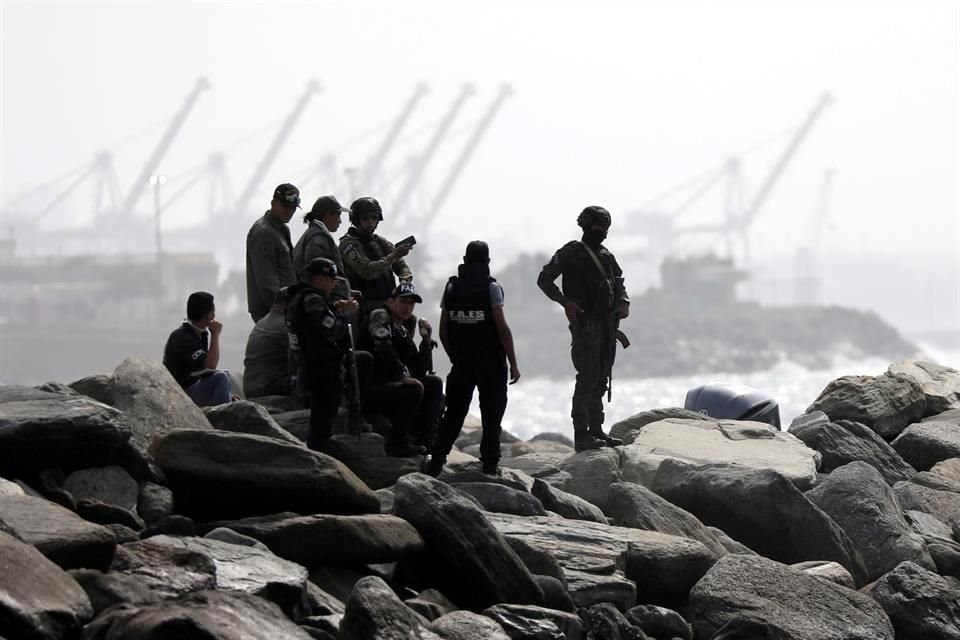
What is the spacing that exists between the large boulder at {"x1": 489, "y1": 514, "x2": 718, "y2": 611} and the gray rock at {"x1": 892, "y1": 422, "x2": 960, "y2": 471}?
16.3 ft

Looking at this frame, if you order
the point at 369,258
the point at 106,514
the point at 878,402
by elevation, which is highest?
the point at 369,258

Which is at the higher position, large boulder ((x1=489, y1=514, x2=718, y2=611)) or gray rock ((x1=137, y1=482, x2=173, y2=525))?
gray rock ((x1=137, y1=482, x2=173, y2=525))

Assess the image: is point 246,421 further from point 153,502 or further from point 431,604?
point 431,604

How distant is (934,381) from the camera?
16141 mm

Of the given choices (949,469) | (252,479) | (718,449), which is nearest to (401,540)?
(252,479)

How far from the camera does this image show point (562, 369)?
192 meters

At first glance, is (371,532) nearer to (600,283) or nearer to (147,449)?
(147,449)

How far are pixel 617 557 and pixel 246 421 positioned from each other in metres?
2.41

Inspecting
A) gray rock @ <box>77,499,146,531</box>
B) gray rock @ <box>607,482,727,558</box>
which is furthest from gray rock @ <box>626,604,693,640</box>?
gray rock @ <box>77,499,146,531</box>

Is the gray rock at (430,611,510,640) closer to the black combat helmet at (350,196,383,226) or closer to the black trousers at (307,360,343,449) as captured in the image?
the black trousers at (307,360,343,449)

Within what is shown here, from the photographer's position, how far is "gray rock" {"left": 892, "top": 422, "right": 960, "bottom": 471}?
1377cm

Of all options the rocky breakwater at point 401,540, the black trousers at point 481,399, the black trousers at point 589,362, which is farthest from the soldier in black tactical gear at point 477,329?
the black trousers at point 589,362

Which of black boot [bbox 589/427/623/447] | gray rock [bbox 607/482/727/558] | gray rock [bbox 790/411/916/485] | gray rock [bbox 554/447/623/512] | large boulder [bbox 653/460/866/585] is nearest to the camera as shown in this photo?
gray rock [bbox 607/482/727/558]

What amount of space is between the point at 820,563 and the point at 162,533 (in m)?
4.24
